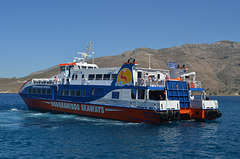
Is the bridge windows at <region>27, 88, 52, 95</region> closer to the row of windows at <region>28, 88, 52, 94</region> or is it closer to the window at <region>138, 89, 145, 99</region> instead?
the row of windows at <region>28, 88, 52, 94</region>

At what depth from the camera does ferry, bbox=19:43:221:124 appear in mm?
26922

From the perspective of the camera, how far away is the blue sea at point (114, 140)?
17578mm

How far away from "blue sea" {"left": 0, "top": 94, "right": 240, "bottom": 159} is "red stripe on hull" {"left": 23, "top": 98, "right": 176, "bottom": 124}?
77cm

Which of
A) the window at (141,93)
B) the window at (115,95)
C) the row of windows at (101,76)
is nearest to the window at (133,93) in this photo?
the window at (141,93)

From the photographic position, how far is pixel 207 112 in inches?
1188

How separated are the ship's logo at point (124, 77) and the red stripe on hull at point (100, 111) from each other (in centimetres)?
287

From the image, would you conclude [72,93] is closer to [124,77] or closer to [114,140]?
[124,77]

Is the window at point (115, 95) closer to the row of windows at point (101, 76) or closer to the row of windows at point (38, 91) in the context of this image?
the row of windows at point (101, 76)

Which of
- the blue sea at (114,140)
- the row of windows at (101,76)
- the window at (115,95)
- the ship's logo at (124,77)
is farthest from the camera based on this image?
the row of windows at (101,76)

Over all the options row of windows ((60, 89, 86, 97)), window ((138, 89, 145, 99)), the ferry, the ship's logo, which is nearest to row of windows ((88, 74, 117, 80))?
the ferry

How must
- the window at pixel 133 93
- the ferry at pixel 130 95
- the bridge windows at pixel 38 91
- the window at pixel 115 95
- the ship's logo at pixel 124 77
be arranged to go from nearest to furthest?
the ferry at pixel 130 95 → the window at pixel 133 93 → the ship's logo at pixel 124 77 → the window at pixel 115 95 → the bridge windows at pixel 38 91

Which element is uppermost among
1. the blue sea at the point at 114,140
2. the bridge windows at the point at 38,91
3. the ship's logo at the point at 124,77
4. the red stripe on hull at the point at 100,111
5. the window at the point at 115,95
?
the ship's logo at the point at 124,77

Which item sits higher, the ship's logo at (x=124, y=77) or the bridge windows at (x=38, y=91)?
the ship's logo at (x=124, y=77)

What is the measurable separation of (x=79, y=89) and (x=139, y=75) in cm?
933
